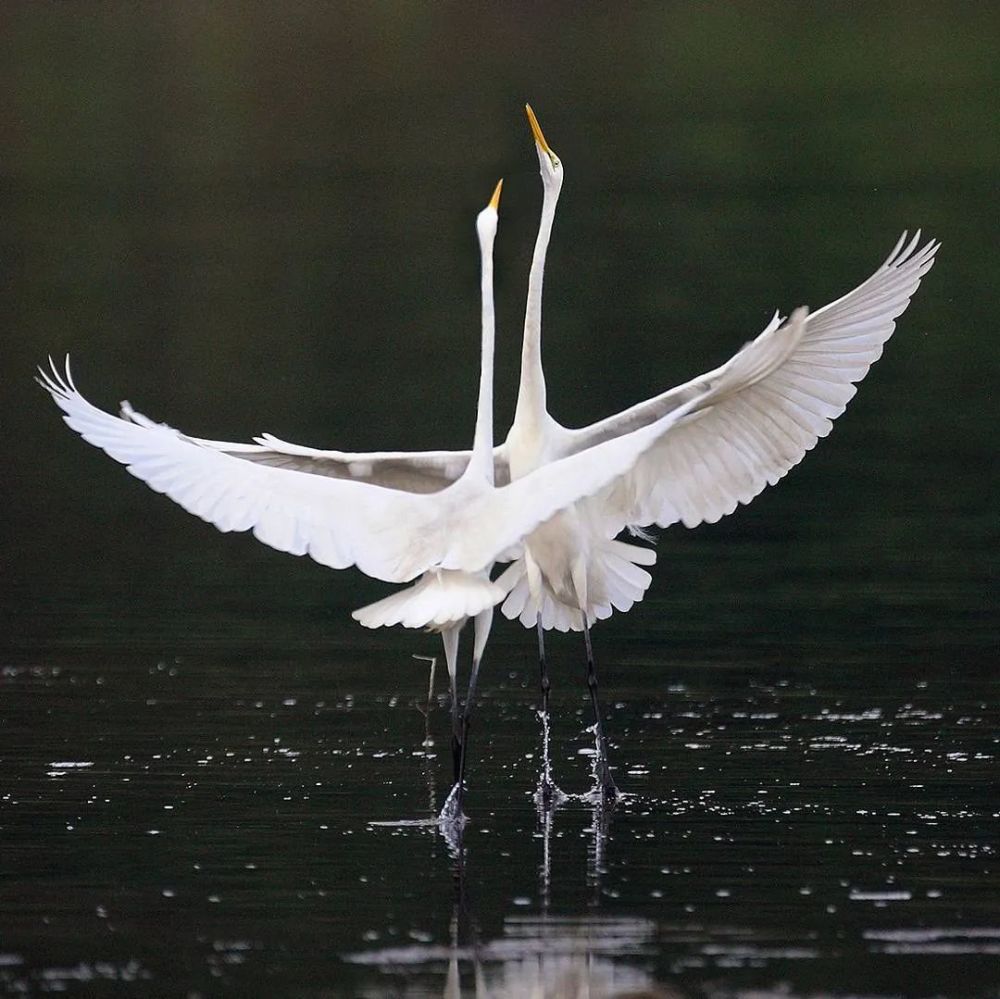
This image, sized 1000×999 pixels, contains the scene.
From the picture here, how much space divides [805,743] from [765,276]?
50.3ft

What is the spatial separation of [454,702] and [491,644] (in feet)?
9.24

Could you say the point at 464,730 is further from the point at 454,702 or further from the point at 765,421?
the point at 765,421

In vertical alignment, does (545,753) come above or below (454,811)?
above

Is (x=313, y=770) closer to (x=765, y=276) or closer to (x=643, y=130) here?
(x=765, y=276)

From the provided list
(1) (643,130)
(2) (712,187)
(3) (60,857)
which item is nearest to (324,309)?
(2) (712,187)

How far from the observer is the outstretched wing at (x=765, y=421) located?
9742 mm

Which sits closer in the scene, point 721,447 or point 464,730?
point 464,730

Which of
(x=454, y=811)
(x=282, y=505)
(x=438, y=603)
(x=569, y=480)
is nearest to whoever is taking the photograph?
(x=569, y=480)

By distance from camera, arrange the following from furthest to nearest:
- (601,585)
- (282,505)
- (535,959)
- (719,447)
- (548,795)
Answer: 1. (601,585)
2. (719,447)
3. (548,795)
4. (282,505)
5. (535,959)

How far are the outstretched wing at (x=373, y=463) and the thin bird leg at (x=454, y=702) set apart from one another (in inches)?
50.4

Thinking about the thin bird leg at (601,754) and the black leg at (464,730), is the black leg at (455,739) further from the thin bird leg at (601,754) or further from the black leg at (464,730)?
the thin bird leg at (601,754)

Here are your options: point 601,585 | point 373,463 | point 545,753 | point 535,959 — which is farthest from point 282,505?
point 535,959

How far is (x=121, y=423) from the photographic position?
8805mm

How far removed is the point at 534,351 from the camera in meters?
10.5
